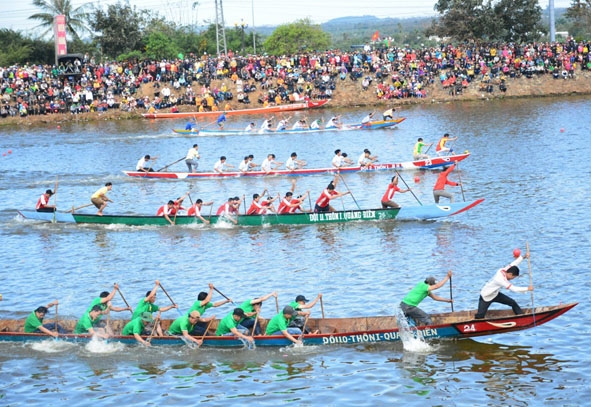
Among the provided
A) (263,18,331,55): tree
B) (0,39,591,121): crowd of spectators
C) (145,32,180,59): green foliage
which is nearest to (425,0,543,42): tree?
(0,39,591,121): crowd of spectators

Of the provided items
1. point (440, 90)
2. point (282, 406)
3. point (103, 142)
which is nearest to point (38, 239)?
point (282, 406)

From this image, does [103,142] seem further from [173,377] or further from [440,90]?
[173,377]

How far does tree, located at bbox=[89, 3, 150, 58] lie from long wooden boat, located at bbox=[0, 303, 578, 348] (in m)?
62.0

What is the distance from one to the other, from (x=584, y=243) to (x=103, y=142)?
36.0 meters

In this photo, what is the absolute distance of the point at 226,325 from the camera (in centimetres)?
1847

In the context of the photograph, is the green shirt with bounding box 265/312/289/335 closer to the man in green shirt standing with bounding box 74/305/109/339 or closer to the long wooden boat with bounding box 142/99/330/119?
the man in green shirt standing with bounding box 74/305/109/339

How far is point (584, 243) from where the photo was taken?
25.5 metres

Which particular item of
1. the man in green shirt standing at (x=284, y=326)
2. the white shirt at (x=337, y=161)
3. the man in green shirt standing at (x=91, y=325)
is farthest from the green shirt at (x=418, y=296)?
the white shirt at (x=337, y=161)

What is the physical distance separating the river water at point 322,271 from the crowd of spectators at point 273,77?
52.2 ft

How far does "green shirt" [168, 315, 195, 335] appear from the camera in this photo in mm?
18531

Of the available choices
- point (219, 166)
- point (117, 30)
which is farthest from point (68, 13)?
point (219, 166)

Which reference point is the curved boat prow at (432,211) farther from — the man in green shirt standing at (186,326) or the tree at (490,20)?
the tree at (490,20)

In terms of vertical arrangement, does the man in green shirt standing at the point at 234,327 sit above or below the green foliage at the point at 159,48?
below

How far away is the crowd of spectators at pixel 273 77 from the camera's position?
64.8 m
